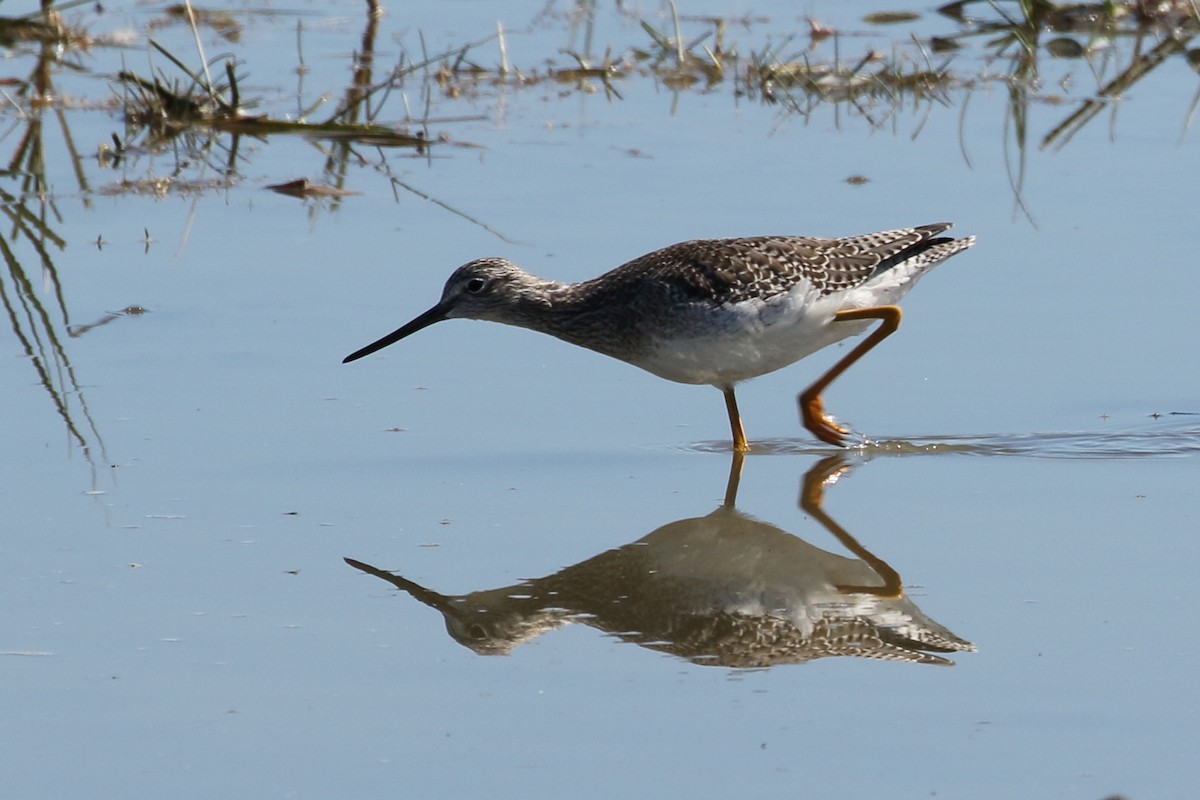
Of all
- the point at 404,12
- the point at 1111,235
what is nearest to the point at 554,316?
the point at 1111,235

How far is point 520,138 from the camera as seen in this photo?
11172mm

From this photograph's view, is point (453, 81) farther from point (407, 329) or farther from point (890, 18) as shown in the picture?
point (407, 329)

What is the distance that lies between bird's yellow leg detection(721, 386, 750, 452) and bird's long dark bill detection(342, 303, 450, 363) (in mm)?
1253

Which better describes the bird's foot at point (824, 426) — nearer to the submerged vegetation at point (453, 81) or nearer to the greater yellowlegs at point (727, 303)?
the greater yellowlegs at point (727, 303)

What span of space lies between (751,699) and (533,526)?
5.25 ft

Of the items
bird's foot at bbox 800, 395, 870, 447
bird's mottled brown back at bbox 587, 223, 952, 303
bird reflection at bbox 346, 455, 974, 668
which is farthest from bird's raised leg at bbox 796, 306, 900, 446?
bird reflection at bbox 346, 455, 974, 668

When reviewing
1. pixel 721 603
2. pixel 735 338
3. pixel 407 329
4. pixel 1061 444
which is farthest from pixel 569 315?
pixel 721 603

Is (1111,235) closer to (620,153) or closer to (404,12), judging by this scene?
(620,153)

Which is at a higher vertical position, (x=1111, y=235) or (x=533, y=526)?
(x=1111, y=235)

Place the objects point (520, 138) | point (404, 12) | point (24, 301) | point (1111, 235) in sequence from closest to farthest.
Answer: point (24, 301), point (1111, 235), point (520, 138), point (404, 12)

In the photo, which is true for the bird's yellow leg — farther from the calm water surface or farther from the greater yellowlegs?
the calm water surface

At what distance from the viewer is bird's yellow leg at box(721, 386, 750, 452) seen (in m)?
7.45

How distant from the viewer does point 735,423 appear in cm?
753

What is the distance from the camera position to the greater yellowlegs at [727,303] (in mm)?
7426
